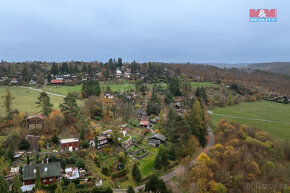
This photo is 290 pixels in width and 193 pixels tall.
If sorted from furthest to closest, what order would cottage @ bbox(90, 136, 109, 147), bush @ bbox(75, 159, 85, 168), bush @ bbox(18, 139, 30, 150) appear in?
cottage @ bbox(90, 136, 109, 147) → bush @ bbox(18, 139, 30, 150) → bush @ bbox(75, 159, 85, 168)

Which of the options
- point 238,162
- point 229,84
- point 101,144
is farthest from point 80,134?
point 229,84

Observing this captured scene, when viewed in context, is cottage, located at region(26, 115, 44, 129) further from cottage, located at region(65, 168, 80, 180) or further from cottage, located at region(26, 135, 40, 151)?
cottage, located at region(65, 168, 80, 180)

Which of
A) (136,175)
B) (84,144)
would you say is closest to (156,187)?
(136,175)

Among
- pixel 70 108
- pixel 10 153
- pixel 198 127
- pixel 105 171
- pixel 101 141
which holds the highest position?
pixel 70 108

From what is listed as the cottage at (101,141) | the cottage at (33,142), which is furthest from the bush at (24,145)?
the cottage at (101,141)

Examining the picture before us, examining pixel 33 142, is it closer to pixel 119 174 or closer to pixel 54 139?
pixel 54 139

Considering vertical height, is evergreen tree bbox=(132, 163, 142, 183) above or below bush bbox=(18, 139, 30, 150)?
below

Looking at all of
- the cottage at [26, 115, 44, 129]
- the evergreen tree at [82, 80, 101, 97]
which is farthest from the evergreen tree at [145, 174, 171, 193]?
the evergreen tree at [82, 80, 101, 97]
